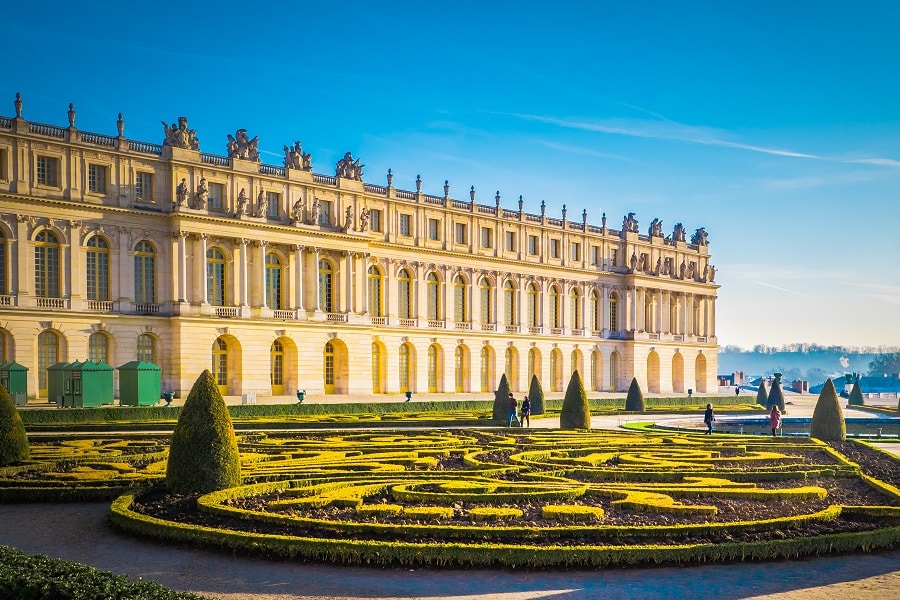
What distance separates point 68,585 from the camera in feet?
26.2

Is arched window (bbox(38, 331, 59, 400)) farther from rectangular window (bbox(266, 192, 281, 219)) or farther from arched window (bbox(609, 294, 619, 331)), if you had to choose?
arched window (bbox(609, 294, 619, 331))

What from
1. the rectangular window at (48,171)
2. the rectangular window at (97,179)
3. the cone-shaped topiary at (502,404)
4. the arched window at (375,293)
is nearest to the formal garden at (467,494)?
the cone-shaped topiary at (502,404)

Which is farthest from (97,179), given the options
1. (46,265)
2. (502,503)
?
(502,503)

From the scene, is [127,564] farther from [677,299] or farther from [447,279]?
[677,299]

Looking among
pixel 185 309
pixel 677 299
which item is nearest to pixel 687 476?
pixel 185 309

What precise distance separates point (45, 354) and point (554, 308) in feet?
138

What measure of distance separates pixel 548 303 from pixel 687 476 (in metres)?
55.3

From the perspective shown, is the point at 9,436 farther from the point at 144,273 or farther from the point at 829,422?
the point at 144,273

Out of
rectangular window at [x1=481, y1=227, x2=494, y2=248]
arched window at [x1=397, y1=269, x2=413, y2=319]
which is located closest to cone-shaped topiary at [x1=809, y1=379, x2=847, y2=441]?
arched window at [x1=397, y1=269, x2=413, y2=319]

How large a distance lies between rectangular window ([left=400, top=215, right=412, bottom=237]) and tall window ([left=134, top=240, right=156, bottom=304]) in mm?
19263

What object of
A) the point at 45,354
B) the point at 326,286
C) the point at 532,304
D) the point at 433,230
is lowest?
the point at 45,354

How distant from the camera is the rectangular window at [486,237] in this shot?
2682 inches

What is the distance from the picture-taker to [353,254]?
5684 centimetres

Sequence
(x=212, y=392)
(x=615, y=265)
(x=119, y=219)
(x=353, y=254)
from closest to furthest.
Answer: (x=212, y=392) < (x=119, y=219) < (x=353, y=254) < (x=615, y=265)
